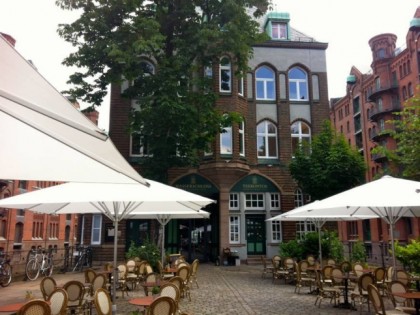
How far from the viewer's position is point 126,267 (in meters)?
12.8

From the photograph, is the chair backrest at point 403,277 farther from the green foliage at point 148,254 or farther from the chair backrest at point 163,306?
the green foliage at point 148,254

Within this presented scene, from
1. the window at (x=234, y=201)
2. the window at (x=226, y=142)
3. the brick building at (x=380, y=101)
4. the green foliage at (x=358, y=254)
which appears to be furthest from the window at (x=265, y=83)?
the brick building at (x=380, y=101)

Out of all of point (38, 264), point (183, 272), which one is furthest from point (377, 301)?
point (38, 264)

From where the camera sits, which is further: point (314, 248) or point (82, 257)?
point (82, 257)

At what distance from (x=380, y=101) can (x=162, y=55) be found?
3433 centimetres

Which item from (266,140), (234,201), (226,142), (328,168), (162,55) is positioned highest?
(162,55)

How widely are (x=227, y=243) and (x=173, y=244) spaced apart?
3347 mm

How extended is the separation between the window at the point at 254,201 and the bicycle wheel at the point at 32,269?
1195cm

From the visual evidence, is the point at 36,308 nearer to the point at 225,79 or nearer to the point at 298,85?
the point at 225,79

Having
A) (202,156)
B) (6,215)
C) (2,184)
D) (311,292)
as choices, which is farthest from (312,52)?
(6,215)

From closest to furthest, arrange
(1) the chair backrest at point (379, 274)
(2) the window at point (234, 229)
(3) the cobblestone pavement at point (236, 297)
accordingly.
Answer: (3) the cobblestone pavement at point (236, 297)
(1) the chair backrest at point (379, 274)
(2) the window at point (234, 229)

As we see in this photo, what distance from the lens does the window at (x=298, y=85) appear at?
25.4 meters

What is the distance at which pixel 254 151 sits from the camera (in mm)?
→ 24031

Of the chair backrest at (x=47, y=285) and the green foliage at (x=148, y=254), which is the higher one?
the green foliage at (x=148, y=254)
